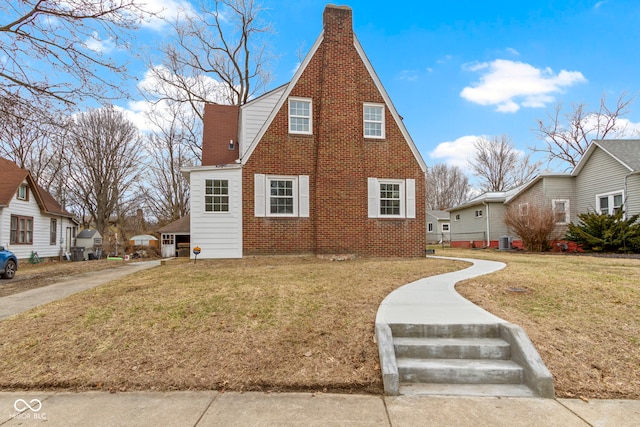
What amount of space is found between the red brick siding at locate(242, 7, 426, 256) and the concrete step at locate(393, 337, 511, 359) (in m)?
8.32

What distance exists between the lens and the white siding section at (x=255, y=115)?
13570mm

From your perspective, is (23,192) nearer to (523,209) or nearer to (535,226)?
(535,226)

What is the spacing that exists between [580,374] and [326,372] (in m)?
2.65

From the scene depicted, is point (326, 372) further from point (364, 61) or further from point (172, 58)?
point (172, 58)

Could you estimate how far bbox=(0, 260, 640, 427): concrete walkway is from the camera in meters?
2.95

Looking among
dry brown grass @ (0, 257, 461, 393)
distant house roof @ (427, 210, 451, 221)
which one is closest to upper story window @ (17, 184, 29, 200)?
dry brown grass @ (0, 257, 461, 393)

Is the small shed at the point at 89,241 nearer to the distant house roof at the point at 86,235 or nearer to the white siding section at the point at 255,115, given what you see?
→ the distant house roof at the point at 86,235

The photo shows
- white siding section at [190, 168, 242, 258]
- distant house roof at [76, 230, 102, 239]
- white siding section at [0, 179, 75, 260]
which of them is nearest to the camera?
white siding section at [190, 168, 242, 258]

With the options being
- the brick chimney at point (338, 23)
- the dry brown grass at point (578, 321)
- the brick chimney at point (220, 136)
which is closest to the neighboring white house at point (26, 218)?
the brick chimney at point (220, 136)

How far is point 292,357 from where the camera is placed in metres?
4.00

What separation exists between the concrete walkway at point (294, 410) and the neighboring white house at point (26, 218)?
18272 mm

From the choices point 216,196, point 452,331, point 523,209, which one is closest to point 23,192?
point 216,196

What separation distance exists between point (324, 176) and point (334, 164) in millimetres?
566

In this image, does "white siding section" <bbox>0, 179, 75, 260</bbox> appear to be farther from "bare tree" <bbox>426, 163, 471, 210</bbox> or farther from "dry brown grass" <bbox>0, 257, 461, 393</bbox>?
"bare tree" <bbox>426, 163, 471, 210</bbox>
